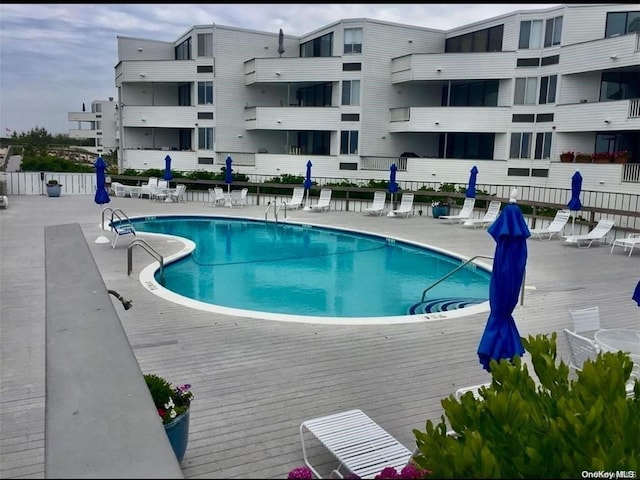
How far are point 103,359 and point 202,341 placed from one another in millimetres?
4627

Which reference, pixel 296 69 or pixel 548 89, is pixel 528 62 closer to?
pixel 548 89

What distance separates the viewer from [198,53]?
33.5 metres

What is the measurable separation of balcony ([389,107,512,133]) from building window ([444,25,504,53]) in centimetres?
361

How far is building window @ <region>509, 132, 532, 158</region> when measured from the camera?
27.4m

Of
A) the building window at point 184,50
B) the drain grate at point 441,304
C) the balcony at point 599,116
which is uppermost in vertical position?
the building window at point 184,50

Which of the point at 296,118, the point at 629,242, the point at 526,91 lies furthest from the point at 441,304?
the point at 296,118

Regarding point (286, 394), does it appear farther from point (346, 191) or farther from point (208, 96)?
point (208, 96)

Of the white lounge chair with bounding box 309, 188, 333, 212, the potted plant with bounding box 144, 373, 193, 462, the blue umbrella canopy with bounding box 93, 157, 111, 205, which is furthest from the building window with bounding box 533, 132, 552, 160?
the potted plant with bounding box 144, 373, 193, 462

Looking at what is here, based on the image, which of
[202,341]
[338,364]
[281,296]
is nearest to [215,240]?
[281,296]

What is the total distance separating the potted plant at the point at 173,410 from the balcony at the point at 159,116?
31.4 m

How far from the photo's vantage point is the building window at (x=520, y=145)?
1080 inches

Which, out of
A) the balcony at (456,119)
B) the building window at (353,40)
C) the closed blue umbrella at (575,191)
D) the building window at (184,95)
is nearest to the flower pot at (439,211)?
the closed blue umbrella at (575,191)

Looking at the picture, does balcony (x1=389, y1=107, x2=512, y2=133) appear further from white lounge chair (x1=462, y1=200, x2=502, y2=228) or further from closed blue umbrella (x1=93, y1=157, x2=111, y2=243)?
closed blue umbrella (x1=93, y1=157, x2=111, y2=243)

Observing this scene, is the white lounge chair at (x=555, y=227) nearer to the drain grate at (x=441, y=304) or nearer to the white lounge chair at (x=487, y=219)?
the white lounge chair at (x=487, y=219)
